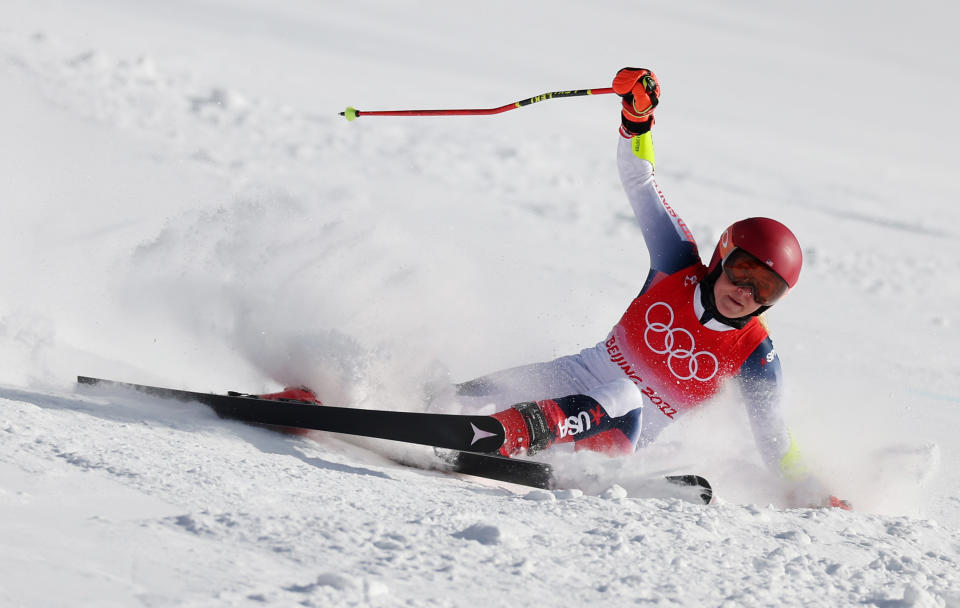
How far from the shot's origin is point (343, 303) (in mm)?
4371

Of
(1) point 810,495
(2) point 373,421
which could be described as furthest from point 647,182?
(2) point 373,421

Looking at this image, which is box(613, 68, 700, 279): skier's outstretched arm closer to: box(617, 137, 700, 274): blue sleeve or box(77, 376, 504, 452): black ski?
box(617, 137, 700, 274): blue sleeve

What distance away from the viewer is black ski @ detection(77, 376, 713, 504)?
3180 millimetres

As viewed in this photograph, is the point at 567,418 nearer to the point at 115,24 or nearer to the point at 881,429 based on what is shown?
the point at 881,429

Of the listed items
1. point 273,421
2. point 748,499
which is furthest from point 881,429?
point 273,421

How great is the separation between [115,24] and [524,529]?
19220mm

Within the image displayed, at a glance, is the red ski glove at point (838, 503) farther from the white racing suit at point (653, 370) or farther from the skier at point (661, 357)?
the white racing suit at point (653, 370)

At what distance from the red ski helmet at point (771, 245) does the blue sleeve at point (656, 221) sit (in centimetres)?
36

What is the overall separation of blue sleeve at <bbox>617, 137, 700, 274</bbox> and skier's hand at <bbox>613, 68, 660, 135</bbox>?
0.14 m

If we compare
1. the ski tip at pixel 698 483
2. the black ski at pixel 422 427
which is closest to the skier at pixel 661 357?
the black ski at pixel 422 427

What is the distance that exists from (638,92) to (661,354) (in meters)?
1.19

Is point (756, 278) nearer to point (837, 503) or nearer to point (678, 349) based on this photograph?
point (678, 349)

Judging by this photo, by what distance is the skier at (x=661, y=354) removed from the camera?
3.32m

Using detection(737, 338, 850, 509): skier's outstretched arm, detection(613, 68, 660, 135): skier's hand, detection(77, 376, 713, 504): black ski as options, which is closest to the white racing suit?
detection(737, 338, 850, 509): skier's outstretched arm
